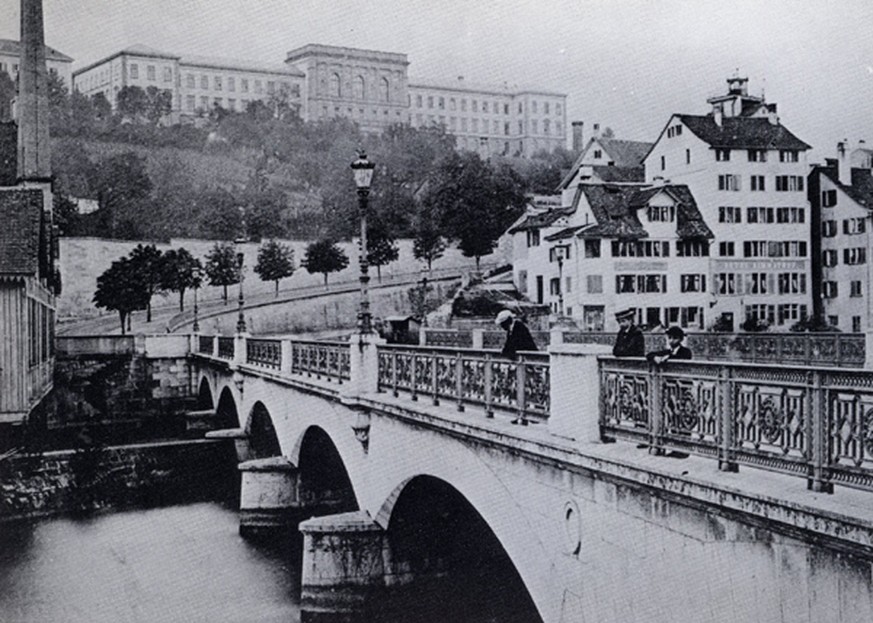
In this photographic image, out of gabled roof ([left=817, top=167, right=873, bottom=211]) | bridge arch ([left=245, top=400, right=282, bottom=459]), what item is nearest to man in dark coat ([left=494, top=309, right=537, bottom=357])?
bridge arch ([left=245, top=400, right=282, bottom=459])

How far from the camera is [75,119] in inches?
3846

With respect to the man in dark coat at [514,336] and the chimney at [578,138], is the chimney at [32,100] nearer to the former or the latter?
the man in dark coat at [514,336]

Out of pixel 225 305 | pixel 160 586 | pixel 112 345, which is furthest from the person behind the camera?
pixel 225 305

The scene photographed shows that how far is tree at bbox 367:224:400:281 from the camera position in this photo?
7631 centimetres

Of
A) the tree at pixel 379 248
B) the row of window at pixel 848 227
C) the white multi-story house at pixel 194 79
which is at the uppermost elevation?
the white multi-story house at pixel 194 79

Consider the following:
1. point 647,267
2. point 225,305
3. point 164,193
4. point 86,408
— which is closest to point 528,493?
point 86,408

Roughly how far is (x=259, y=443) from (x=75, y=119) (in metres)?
76.3

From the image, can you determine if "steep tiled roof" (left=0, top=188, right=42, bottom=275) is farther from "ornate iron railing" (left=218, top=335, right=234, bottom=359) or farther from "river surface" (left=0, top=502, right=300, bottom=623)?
"ornate iron railing" (left=218, top=335, right=234, bottom=359)

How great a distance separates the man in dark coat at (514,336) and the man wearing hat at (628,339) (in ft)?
4.80

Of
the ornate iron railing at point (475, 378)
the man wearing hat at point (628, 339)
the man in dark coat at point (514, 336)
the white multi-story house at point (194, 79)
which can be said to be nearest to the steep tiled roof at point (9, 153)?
the ornate iron railing at point (475, 378)

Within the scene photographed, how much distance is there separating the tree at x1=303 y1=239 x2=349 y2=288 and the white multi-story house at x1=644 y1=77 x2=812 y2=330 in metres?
29.5

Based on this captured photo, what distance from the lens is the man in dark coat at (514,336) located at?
11570 mm

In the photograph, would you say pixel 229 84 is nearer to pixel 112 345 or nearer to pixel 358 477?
pixel 112 345

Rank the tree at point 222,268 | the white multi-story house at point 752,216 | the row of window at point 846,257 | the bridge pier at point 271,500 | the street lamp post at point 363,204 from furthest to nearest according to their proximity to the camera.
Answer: the tree at point 222,268
the white multi-story house at point 752,216
the row of window at point 846,257
the bridge pier at point 271,500
the street lamp post at point 363,204
